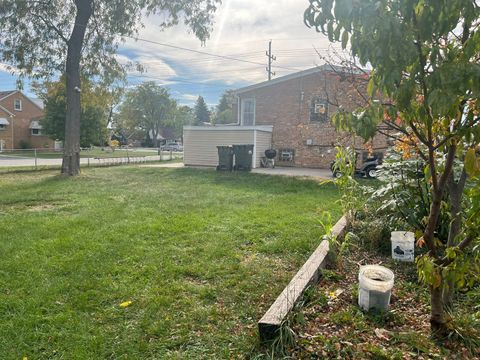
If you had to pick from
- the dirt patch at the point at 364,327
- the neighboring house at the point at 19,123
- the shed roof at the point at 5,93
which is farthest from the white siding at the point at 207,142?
the shed roof at the point at 5,93

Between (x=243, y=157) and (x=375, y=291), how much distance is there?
41.5ft

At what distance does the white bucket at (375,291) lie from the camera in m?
2.62

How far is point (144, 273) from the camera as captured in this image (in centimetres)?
364

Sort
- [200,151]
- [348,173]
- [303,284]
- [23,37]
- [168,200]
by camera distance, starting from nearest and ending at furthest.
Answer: [303,284]
[348,173]
[168,200]
[23,37]
[200,151]

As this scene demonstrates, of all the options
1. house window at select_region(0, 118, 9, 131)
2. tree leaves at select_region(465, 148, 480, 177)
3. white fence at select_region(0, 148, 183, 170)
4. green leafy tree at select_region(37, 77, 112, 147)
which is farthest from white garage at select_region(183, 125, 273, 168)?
house window at select_region(0, 118, 9, 131)

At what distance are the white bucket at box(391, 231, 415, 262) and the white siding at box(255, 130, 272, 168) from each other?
13.4 m

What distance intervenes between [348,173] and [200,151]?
14.3 m

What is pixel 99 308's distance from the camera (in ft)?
9.64

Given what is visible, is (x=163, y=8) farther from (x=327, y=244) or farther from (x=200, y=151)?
(x=327, y=244)

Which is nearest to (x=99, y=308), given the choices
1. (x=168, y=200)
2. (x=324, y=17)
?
(x=324, y=17)

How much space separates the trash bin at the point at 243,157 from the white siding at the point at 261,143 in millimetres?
2070

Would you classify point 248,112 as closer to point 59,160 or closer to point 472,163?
point 59,160

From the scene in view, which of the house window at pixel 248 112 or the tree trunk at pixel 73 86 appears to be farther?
the house window at pixel 248 112

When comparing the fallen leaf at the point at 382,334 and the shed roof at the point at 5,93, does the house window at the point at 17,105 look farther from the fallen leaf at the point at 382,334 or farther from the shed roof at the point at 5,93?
the fallen leaf at the point at 382,334
